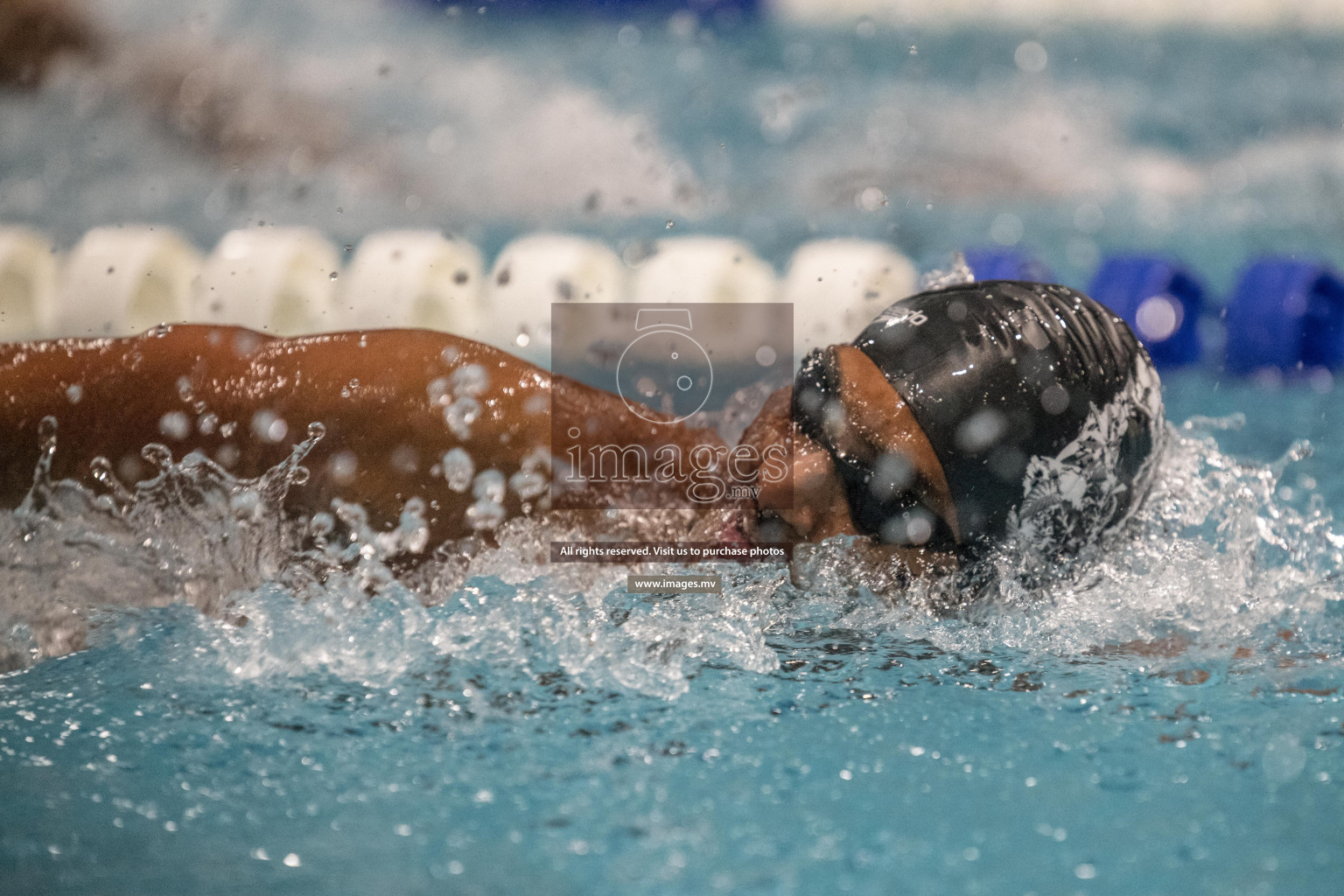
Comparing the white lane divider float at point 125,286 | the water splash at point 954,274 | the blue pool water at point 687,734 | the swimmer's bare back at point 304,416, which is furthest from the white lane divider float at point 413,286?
the blue pool water at point 687,734

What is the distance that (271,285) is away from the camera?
323cm

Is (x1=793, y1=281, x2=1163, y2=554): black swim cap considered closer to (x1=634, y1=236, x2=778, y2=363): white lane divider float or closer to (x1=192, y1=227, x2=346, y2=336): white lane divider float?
(x1=634, y1=236, x2=778, y2=363): white lane divider float

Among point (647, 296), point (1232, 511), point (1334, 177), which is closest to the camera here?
point (1232, 511)

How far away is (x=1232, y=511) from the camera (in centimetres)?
162

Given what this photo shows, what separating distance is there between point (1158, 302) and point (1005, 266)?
0.58m

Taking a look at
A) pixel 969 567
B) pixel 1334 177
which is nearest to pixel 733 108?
pixel 1334 177

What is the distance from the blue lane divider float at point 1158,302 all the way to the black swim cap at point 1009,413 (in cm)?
274

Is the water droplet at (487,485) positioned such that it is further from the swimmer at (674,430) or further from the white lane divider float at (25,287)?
the white lane divider float at (25,287)

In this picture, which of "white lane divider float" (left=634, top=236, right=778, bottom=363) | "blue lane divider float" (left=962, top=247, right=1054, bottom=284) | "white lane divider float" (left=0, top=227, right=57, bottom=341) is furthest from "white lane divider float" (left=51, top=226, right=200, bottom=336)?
"blue lane divider float" (left=962, top=247, right=1054, bottom=284)

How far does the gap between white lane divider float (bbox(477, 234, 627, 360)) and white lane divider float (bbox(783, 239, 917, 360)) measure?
0.65 m

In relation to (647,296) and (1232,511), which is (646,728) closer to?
(1232,511)

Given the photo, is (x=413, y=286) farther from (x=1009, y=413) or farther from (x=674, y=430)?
(x=1009, y=413)

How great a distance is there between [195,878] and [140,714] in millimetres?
330

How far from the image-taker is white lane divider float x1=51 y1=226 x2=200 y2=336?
2.94 m
